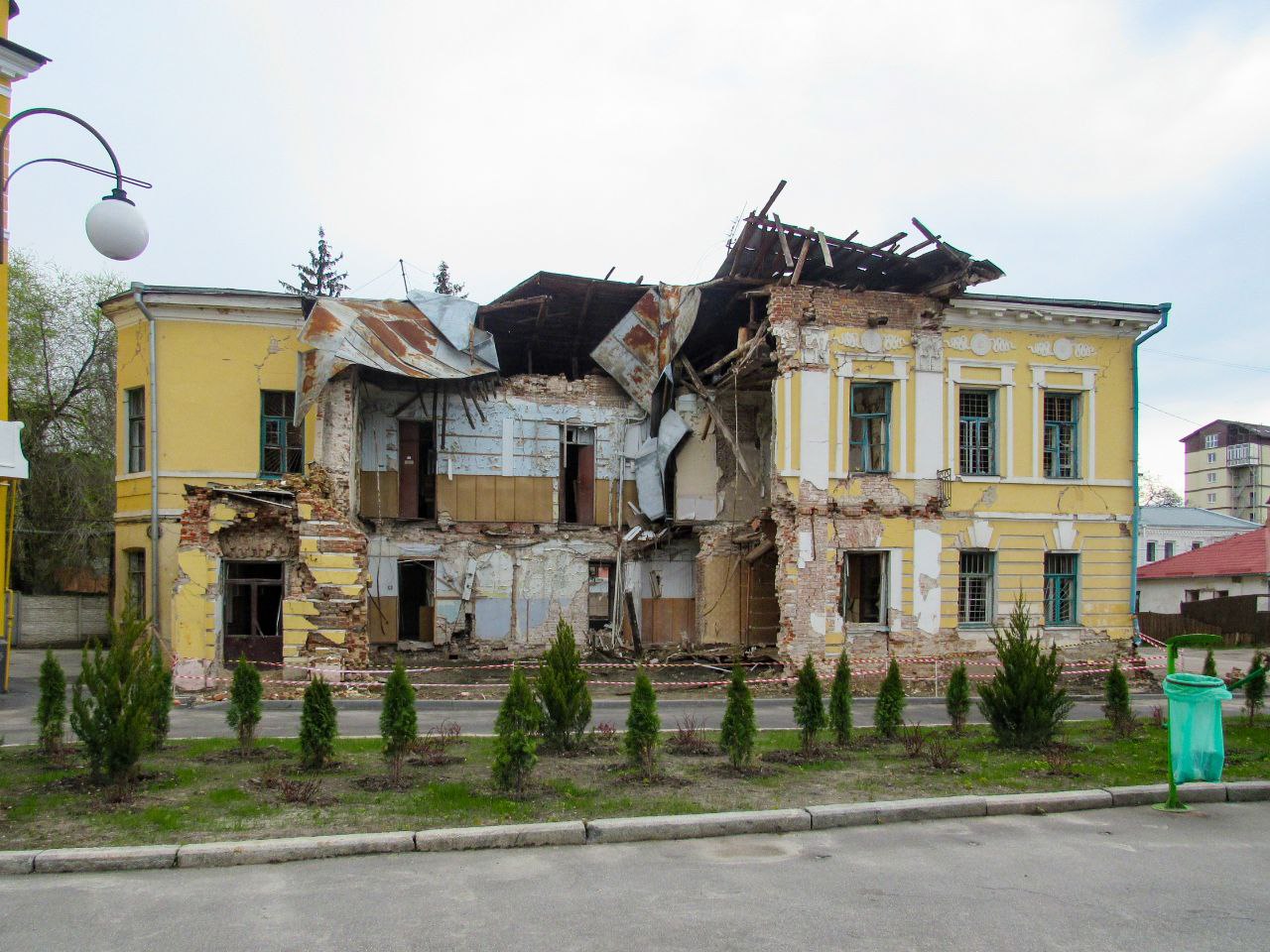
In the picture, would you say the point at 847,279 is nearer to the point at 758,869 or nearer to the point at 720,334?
the point at 720,334

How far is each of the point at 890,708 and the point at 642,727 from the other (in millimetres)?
3828

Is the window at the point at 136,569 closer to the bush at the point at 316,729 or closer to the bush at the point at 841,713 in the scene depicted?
the bush at the point at 316,729

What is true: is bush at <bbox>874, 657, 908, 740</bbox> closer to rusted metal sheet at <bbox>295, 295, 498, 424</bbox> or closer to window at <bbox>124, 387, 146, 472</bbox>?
rusted metal sheet at <bbox>295, 295, 498, 424</bbox>

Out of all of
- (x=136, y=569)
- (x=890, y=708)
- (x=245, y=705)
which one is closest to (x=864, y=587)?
(x=890, y=708)

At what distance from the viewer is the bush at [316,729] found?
962cm

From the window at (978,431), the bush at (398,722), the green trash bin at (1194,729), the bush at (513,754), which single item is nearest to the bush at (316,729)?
the bush at (398,722)

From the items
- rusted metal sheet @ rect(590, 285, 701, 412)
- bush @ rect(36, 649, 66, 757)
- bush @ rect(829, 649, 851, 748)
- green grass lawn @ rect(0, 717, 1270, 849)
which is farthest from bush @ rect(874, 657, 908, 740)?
rusted metal sheet @ rect(590, 285, 701, 412)

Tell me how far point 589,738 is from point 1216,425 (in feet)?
283

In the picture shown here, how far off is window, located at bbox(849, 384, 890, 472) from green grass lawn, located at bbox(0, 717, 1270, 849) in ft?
32.2

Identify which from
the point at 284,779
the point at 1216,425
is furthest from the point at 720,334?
the point at 1216,425

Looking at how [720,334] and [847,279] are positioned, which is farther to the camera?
[720,334]

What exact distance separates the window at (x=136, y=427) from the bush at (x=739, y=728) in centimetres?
1729

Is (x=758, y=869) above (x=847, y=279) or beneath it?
beneath

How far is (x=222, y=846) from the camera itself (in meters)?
6.90
